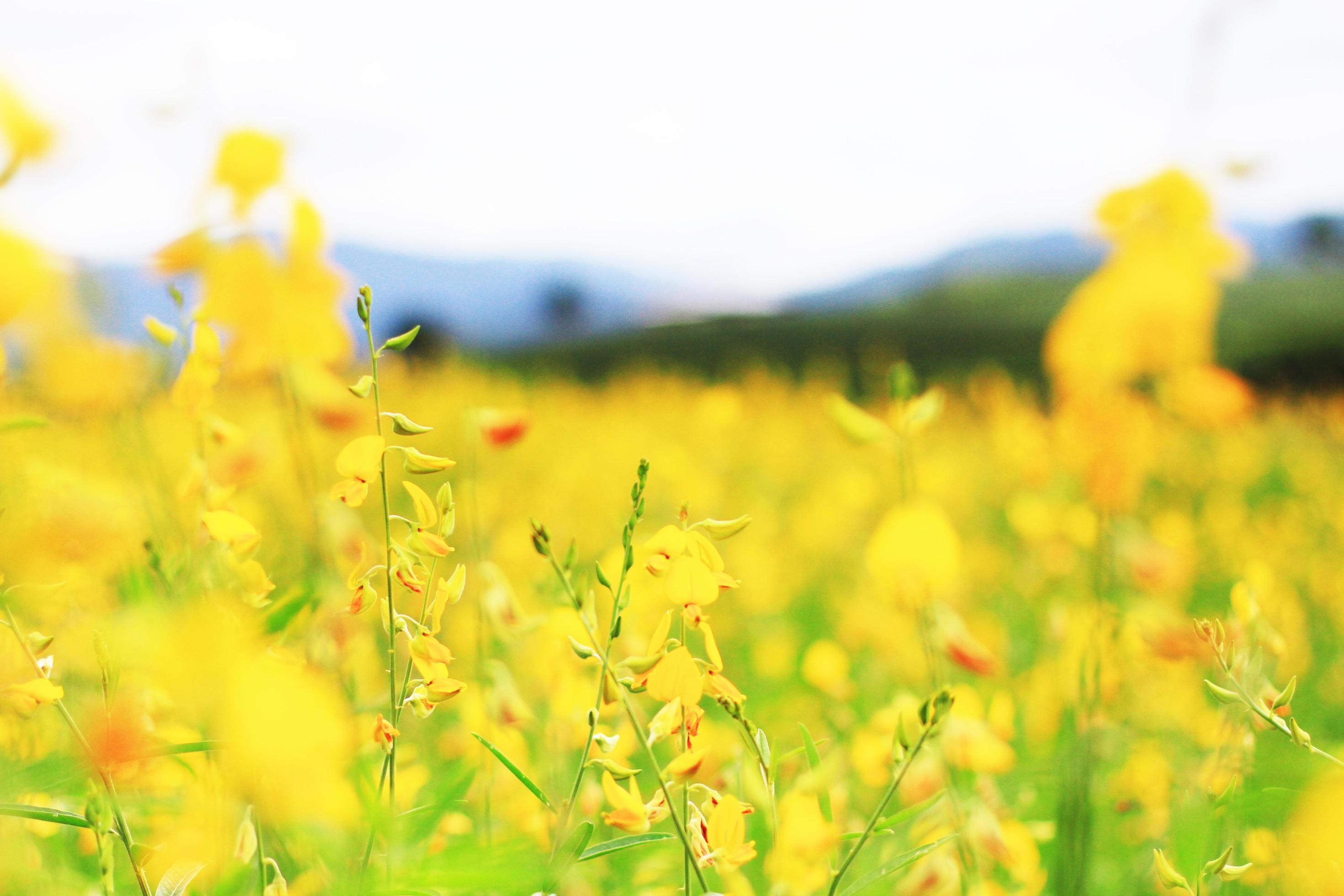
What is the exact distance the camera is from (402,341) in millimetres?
566

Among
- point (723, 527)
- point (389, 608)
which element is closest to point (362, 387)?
point (389, 608)

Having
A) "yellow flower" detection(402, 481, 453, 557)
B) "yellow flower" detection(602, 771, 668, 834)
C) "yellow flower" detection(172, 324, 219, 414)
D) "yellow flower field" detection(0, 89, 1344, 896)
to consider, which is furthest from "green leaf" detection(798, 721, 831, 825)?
"yellow flower" detection(172, 324, 219, 414)

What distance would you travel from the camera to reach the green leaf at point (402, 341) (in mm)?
557

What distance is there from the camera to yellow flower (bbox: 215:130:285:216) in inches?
27.9

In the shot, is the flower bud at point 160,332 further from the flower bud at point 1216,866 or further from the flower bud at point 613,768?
the flower bud at point 1216,866

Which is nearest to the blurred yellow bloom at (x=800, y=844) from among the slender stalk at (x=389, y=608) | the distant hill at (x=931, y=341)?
the slender stalk at (x=389, y=608)

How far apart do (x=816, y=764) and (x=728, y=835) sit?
92 millimetres

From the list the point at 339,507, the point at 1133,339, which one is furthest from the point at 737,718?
the point at 339,507

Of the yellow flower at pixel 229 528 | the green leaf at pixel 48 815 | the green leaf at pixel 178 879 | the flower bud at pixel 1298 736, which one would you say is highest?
the yellow flower at pixel 229 528

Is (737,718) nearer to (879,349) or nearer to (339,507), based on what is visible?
(339,507)

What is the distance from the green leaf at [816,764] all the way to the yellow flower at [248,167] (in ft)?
1.88

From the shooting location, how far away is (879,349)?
32.0ft

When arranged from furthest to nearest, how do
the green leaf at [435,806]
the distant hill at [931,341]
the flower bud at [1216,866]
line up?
the distant hill at [931,341]
the green leaf at [435,806]
the flower bud at [1216,866]

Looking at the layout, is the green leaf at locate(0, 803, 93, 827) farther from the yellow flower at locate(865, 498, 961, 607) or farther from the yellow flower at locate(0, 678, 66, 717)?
the yellow flower at locate(865, 498, 961, 607)
